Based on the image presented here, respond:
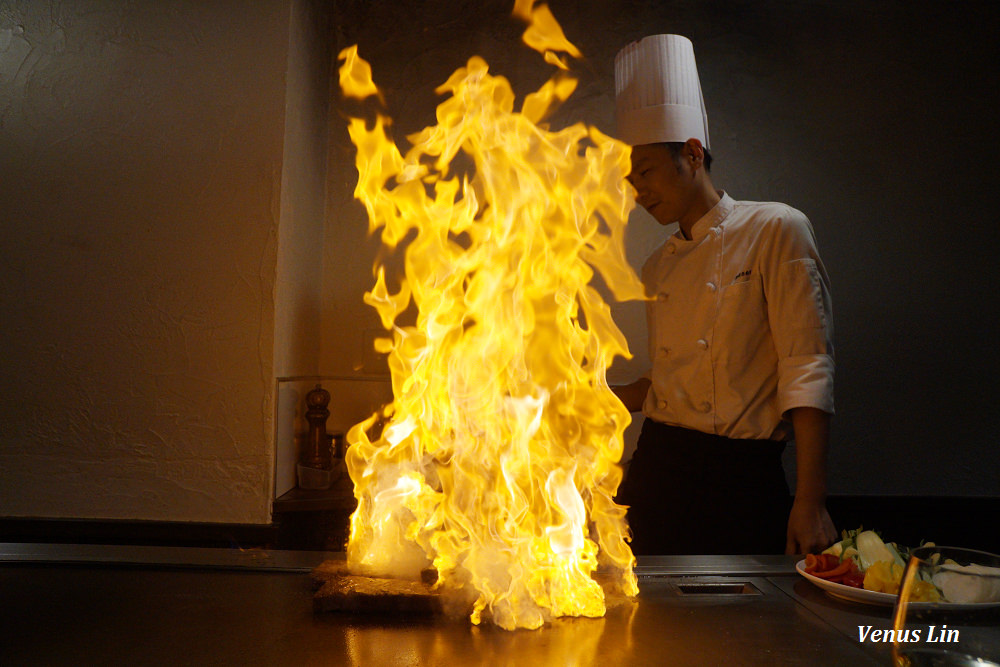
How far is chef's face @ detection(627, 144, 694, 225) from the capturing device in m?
2.18

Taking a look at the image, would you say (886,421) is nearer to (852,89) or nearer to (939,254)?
(939,254)

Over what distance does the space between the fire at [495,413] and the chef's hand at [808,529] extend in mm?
473

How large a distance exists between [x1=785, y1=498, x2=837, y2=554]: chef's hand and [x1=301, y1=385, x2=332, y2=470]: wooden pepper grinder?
1.74 m

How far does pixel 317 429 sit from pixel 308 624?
183cm

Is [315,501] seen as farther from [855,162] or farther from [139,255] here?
[855,162]

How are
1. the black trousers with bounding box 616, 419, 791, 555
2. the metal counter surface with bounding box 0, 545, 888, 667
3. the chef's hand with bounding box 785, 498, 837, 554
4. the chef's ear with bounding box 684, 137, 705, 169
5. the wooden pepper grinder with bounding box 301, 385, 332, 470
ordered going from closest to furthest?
the metal counter surface with bounding box 0, 545, 888, 667 → the chef's hand with bounding box 785, 498, 837, 554 → the black trousers with bounding box 616, 419, 791, 555 → the chef's ear with bounding box 684, 137, 705, 169 → the wooden pepper grinder with bounding box 301, 385, 332, 470

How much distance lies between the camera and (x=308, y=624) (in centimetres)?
105

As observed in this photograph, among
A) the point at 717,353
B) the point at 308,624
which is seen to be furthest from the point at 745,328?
the point at 308,624

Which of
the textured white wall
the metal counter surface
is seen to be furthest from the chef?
the textured white wall

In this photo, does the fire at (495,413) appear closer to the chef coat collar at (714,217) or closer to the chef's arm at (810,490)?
the chef coat collar at (714,217)

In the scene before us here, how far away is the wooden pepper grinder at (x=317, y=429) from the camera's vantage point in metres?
2.77

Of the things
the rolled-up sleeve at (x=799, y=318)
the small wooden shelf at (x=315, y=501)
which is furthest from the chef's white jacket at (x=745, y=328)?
the small wooden shelf at (x=315, y=501)

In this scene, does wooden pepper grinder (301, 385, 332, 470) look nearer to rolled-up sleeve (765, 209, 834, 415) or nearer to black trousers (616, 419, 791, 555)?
black trousers (616, 419, 791, 555)

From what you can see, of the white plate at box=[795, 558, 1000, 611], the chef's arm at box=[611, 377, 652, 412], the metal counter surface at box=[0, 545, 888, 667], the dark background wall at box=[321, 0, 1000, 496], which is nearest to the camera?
the metal counter surface at box=[0, 545, 888, 667]
